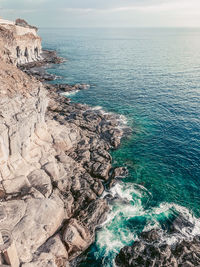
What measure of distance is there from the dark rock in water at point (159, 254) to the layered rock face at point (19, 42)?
299ft

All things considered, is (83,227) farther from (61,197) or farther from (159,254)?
(159,254)

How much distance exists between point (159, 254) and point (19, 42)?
11279 cm

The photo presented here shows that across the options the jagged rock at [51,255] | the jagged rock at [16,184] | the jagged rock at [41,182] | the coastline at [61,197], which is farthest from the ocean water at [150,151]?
the jagged rock at [16,184]

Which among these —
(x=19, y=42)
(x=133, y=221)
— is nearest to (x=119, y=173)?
(x=133, y=221)

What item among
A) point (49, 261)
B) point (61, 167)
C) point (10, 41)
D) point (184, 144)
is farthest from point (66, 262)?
point (10, 41)

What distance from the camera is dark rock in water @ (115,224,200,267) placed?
Answer: 79.7ft

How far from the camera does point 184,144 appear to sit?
47.0 metres

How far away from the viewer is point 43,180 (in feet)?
105

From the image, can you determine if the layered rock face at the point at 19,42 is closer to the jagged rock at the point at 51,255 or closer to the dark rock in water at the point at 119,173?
the dark rock in water at the point at 119,173

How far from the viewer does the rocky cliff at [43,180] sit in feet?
80.0

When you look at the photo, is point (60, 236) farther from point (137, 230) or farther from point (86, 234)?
point (137, 230)

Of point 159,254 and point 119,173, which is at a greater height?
point 119,173

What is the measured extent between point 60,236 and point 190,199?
22.3 m

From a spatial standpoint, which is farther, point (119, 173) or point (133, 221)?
point (119, 173)
